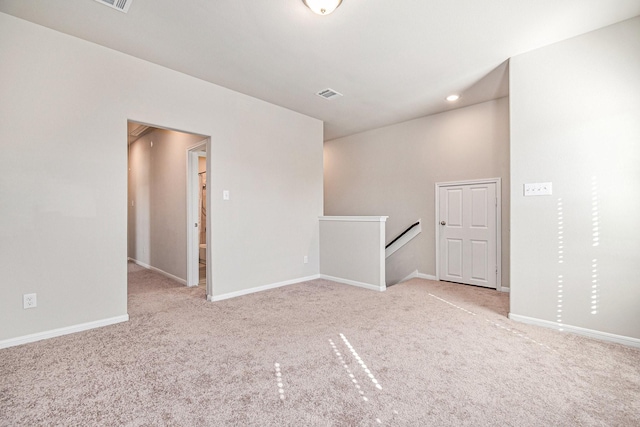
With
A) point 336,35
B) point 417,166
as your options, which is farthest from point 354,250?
point 336,35

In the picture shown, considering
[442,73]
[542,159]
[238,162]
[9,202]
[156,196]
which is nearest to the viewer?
[9,202]

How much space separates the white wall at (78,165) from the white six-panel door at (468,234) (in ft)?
10.3

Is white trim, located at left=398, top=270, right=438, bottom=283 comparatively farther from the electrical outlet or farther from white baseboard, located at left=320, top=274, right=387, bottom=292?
the electrical outlet

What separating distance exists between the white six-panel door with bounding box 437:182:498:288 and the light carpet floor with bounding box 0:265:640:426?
1.33 m

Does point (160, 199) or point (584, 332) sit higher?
point (160, 199)

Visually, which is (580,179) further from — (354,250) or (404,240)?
(404,240)

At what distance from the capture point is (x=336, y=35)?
2596mm

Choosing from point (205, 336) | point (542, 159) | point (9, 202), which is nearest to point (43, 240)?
point (9, 202)

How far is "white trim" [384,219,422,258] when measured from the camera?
4.96 m

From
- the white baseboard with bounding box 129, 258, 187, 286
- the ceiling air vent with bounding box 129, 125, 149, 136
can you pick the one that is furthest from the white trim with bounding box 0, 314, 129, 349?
the ceiling air vent with bounding box 129, 125, 149, 136

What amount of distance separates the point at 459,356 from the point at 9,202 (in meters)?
3.68

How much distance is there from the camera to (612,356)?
2174 mm

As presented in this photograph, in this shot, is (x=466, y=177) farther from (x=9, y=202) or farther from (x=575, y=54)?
(x=9, y=202)

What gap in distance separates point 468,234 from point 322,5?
3.69 meters
